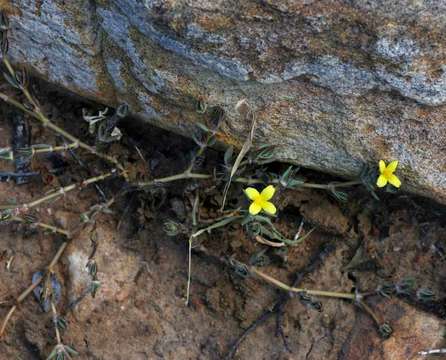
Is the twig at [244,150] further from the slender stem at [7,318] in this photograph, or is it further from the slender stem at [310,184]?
the slender stem at [7,318]

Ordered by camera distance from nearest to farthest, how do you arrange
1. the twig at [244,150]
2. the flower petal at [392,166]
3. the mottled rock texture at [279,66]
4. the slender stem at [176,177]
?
the mottled rock texture at [279,66]
the flower petal at [392,166]
the twig at [244,150]
the slender stem at [176,177]

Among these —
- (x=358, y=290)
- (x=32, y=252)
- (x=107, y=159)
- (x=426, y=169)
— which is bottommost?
(x=32, y=252)

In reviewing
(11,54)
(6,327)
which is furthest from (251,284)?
(11,54)

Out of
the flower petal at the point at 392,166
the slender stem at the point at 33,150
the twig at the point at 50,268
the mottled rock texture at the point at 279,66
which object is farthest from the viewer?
the twig at the point at 50,268

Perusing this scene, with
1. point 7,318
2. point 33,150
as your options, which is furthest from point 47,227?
point 7,318

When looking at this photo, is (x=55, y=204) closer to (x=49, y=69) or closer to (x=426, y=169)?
(x=49, y=69)

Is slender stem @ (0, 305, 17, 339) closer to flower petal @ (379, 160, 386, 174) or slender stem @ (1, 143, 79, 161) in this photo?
slender stem @ (1, 143, 79, 161)

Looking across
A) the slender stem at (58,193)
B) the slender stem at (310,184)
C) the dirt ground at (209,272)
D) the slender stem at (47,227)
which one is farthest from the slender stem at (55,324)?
the slender stem at (310,184)
